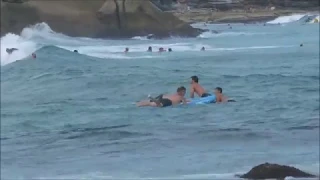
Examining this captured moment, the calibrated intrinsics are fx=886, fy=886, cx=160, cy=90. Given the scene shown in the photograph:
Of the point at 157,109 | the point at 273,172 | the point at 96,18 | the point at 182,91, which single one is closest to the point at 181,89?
the point at 182,91

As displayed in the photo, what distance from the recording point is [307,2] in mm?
3801

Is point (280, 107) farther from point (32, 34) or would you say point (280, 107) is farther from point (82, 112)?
point (32, 34)

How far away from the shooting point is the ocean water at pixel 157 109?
3396 mm

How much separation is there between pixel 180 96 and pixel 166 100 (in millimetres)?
68

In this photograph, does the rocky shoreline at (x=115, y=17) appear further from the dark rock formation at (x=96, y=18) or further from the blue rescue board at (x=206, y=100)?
the blue rescue board at (x=206, y=100)

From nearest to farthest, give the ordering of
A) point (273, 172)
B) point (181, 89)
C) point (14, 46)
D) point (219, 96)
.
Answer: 1. point (273, 172)
2. point (14, 46)
3. point (181, 89)
4. point (219, 96)

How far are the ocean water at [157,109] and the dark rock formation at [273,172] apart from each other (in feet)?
0.30

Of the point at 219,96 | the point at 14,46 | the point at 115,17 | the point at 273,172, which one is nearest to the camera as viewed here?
the point at 273,172

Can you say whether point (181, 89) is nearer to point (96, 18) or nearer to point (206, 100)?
point (206, 100)

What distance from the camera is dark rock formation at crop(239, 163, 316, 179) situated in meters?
3.14

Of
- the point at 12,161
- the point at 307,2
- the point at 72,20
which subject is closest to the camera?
the point at 12,161

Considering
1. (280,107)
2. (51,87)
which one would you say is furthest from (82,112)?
(280,107)

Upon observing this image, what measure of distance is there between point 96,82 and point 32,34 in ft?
1.27

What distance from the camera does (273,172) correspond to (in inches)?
124
